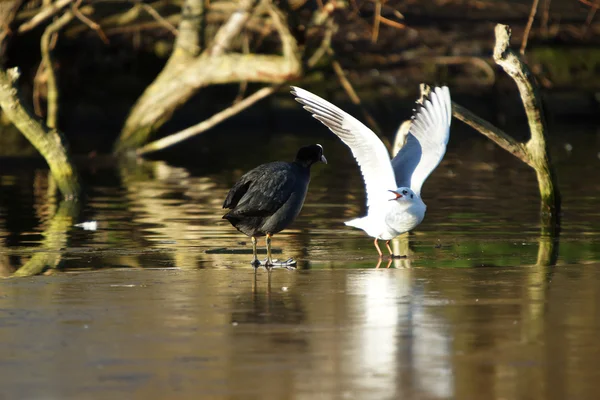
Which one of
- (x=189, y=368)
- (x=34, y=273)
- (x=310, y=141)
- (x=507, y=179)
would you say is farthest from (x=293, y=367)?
(x=310, y=141)

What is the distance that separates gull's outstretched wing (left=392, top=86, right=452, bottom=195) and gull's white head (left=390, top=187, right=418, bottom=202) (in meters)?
0.33

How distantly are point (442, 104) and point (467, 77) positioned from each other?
2206 cm

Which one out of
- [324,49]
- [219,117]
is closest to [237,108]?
[219,117]

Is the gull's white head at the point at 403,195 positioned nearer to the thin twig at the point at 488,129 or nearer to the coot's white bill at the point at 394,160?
the coot's white bill at the point at 394,160

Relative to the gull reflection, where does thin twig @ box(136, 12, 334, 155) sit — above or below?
A: above

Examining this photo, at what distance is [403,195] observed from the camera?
11414mm

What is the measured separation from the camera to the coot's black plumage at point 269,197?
1121 cm

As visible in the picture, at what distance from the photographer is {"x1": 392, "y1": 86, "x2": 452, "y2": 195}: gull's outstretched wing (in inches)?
471

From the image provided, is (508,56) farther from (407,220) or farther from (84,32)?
(84,32)

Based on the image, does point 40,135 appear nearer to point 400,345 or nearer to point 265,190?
point 265,190

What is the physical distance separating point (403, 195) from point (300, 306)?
247 centimetres

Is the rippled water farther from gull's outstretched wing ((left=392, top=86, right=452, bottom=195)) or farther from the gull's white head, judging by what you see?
gull's outstretched wing ((left=392, top=86, right=452, bottom=195))

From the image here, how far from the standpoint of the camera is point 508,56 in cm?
1423

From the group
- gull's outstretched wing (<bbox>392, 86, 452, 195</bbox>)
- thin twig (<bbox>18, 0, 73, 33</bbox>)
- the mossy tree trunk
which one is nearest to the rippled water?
gull's outstretched wing (<bbox>392, 86, 452, 195</bbox>)
